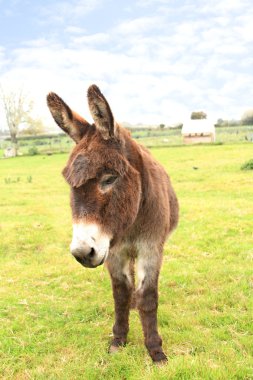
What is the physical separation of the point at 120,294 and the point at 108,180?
181 centimetres

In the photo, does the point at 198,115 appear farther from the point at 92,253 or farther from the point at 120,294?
the point at 92,253

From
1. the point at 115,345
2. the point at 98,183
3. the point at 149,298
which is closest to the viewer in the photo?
the point at 98,183

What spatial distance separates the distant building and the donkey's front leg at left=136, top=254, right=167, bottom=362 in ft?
163

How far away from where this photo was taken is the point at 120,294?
15.0 ft

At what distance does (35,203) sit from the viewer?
659 inches

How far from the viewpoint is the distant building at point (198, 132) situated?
177ft

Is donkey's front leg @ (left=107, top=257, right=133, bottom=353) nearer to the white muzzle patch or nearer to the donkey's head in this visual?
the donkey's head

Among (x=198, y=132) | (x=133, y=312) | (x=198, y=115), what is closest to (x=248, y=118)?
(x=198, y=115)

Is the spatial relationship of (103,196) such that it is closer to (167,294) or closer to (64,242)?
(167,294)

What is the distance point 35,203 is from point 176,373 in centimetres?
1372

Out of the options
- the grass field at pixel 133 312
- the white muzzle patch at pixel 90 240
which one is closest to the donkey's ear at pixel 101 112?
the white muzzle patch at pixel 90 240

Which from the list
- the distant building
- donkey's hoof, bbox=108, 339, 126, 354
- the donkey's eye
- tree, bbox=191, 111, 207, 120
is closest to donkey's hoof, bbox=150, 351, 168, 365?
donkey's hoof, bbox=108, 339, 126, 354

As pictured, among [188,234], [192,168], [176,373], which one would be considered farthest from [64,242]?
[192,168]

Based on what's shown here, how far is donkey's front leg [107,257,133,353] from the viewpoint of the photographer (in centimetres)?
444
